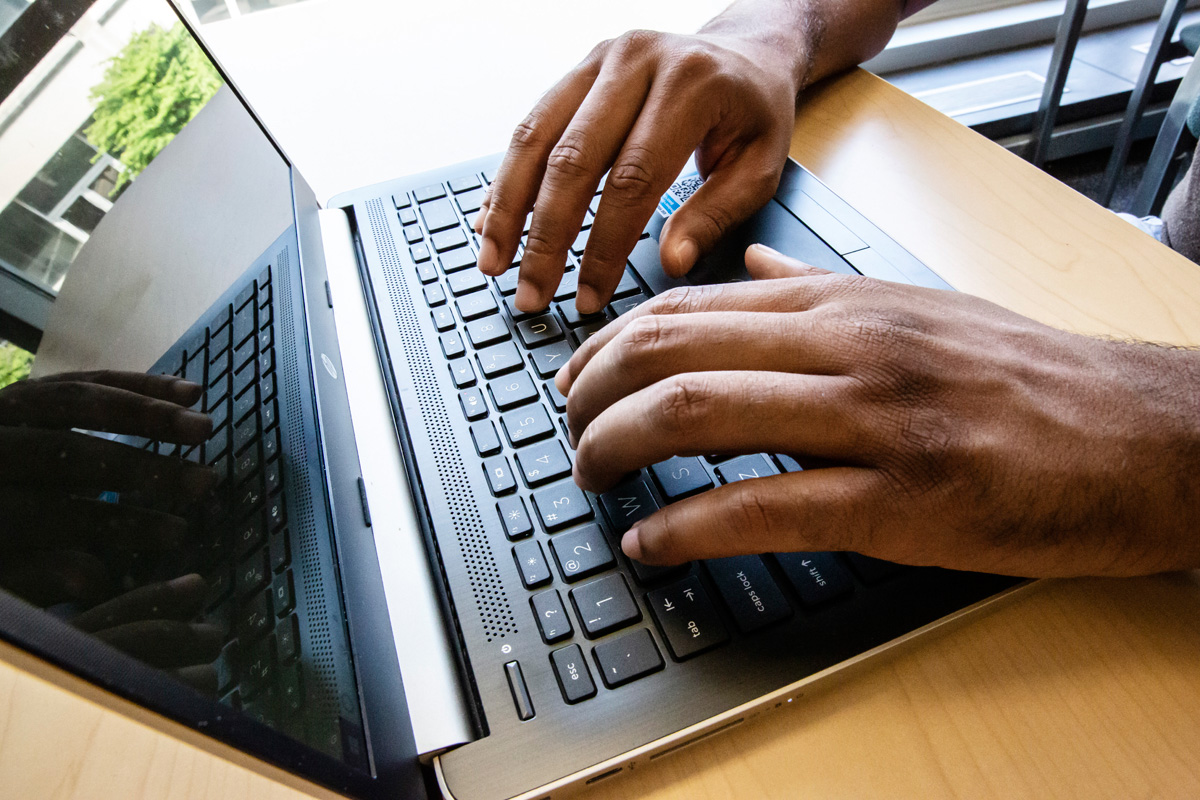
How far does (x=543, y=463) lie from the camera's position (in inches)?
17.0

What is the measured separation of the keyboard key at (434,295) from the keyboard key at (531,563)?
240 millimetres

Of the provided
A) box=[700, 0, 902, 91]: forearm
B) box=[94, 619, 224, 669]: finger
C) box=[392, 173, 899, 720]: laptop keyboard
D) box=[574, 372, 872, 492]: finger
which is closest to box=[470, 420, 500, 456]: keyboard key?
box=[392, 173, 899, 720]: laptop keyboard

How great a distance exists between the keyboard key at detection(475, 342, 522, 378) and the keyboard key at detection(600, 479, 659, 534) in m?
0.13

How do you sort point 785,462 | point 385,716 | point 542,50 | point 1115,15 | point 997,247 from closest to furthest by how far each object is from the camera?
point 385,716 → point 785,462 → point 997,247 → point 542,50 → point 1115,15

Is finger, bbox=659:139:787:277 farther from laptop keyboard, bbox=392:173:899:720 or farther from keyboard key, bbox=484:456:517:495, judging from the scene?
keyboard key, bbox=484:456:517:495

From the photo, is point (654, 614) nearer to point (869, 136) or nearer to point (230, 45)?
point (869, 136)

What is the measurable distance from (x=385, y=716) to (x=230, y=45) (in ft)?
2.95

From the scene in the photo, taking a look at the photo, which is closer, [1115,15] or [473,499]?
[473,499]

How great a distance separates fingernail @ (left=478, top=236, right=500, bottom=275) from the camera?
54 centimetres

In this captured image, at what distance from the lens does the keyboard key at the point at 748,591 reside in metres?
0.34

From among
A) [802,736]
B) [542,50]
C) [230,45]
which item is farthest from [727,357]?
[230,45]

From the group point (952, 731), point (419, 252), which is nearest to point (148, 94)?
point (419, 252)

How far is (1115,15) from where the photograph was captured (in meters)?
1.68

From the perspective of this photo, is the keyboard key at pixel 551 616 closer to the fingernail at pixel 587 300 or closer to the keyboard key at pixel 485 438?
the keyboard key at pixel 485 438
